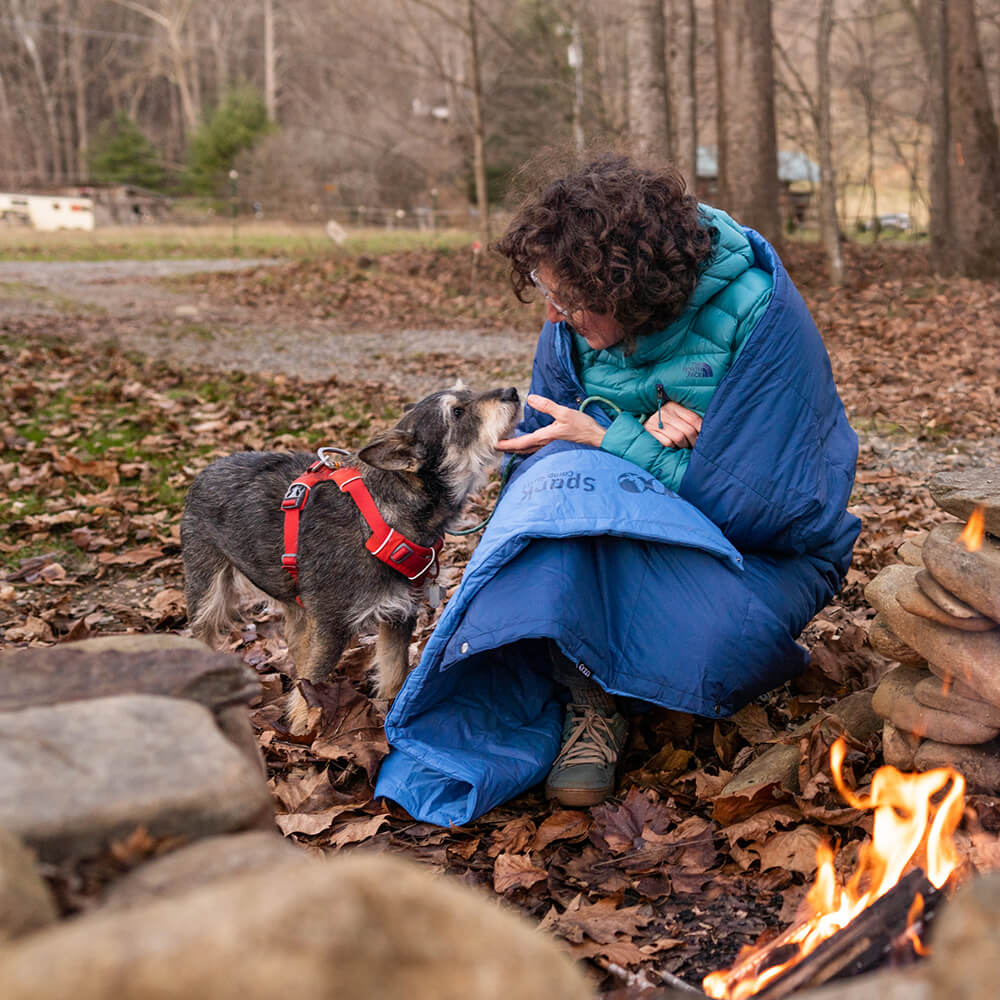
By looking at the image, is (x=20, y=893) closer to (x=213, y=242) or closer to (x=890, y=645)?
(x=890, y=645)

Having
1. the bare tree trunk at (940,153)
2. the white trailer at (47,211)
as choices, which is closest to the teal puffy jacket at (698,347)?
the bare tree trunk at (940,153)

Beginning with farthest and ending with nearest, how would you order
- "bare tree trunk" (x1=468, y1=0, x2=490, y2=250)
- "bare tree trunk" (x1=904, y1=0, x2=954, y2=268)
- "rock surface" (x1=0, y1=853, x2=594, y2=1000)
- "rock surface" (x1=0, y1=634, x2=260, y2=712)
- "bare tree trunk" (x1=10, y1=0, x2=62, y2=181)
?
"bare tree trunk" (x1=10, y1=0, x2=62, y2=181) < "bare tree trunk" (x1=468, y1=0, x2=490, y2=250) < "bare tree trunk" (x1=904, y1=0, x2=954, y2=268) < "rock surface" (x1=0, y1=634, x2=260, y2=712) < "rock surface" (x1=0, y1=853, x2=594, y2=1000)

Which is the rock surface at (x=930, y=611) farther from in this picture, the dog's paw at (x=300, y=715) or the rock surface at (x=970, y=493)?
the dog's paw at (x=300, y=715)

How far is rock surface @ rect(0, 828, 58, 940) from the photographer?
1325mm

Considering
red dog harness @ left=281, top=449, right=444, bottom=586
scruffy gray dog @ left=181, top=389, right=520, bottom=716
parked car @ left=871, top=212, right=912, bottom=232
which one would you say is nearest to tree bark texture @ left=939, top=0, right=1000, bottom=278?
scruffy gray dog @ left=181, top=389, right=520, bottom=716

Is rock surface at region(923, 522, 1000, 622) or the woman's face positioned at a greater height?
the woman's face

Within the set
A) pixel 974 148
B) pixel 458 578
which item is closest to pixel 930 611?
pixel 458 578

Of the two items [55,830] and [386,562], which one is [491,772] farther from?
[55,830]

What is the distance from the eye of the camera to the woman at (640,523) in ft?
11.6

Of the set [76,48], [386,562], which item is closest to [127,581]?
[386,562]

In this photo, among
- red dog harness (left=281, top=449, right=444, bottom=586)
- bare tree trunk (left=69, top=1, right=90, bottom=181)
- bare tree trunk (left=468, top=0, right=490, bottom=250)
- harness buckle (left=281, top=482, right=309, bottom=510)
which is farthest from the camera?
bare tree trunk (left=69, top=1, right=90, bottom=181)

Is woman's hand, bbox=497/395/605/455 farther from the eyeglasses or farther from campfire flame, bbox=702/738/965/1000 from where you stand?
campfire flame, bbox=702/738/965/1000

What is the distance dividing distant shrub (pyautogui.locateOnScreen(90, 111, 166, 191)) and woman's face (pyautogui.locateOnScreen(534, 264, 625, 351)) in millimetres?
59327

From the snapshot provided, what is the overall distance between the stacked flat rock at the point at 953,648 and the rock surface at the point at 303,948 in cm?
210
